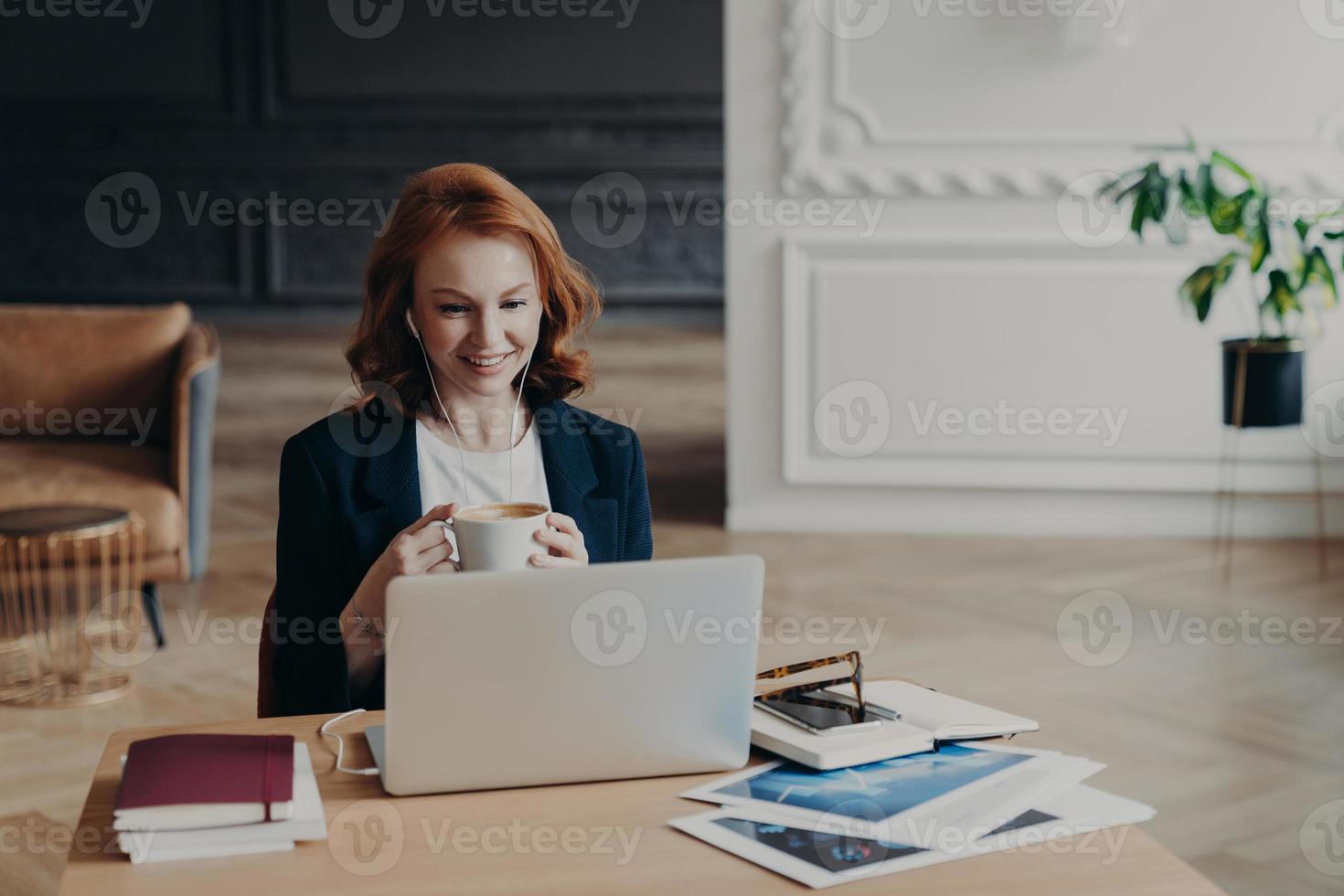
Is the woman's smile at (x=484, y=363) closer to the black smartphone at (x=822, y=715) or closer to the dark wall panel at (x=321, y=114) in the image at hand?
the black smartphone at (x=822, y=715)

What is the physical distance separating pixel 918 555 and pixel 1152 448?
1.00 metres

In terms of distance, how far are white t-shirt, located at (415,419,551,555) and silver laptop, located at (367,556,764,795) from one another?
0.58 m

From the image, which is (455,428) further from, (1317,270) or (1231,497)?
(1231,497)

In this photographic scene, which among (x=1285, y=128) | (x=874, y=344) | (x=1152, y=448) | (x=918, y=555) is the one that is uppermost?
(x=1285, y=128)

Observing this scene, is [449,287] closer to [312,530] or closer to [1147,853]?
[312,530]

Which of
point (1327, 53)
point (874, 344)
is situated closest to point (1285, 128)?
point (1327, 53)

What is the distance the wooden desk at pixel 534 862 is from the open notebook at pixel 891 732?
0.14 m

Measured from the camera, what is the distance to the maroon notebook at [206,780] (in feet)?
4.10

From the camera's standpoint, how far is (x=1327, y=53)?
5.19 meters

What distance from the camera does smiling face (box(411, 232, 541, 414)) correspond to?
1.83 meters

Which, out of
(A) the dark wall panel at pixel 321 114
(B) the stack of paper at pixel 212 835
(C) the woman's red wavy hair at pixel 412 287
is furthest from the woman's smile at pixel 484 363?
(A) the dark wall panel at pixel 321 114

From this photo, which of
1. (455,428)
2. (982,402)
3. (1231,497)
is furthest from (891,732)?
(1231,497)

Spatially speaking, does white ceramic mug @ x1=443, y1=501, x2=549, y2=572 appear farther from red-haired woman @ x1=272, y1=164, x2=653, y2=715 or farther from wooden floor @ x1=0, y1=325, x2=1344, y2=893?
wooden floor @ x1=0, y1=325, x2=1344, y2=893

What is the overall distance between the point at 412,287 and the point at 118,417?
10.5 feet
